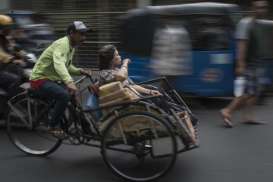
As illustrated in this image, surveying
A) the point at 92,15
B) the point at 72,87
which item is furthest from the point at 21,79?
the point at 92,15

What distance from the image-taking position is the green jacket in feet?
19.7

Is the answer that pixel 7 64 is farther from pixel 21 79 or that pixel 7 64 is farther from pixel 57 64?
pixel 57 64

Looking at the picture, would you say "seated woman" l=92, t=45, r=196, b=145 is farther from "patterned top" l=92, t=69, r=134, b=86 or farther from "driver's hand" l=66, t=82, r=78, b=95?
"driver's hand" l=66, t=82, r=78, b=95

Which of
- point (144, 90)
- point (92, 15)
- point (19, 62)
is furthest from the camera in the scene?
point (92, 15)

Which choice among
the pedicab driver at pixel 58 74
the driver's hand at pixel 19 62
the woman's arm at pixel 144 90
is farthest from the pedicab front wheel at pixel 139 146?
the driver's hand at pixel 19 62

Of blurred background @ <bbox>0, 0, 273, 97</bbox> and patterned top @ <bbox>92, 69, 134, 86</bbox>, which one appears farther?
blurred background @ <bbox>0, 0, 273, 97</bbox>

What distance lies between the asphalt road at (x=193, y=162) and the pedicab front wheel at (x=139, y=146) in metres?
0.15

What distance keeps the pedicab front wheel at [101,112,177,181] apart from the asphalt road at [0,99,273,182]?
0.15 metres

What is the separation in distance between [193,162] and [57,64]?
1.83 m

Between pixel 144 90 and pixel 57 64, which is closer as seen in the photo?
pixel 57 64

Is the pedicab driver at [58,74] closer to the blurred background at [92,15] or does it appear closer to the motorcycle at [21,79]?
the motorcycle at [21,79]

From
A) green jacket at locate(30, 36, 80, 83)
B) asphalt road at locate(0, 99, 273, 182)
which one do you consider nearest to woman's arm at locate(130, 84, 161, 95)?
green jacket at locate(30, 36, 80, 83)

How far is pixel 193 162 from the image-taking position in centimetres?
634

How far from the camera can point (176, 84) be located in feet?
30.0
